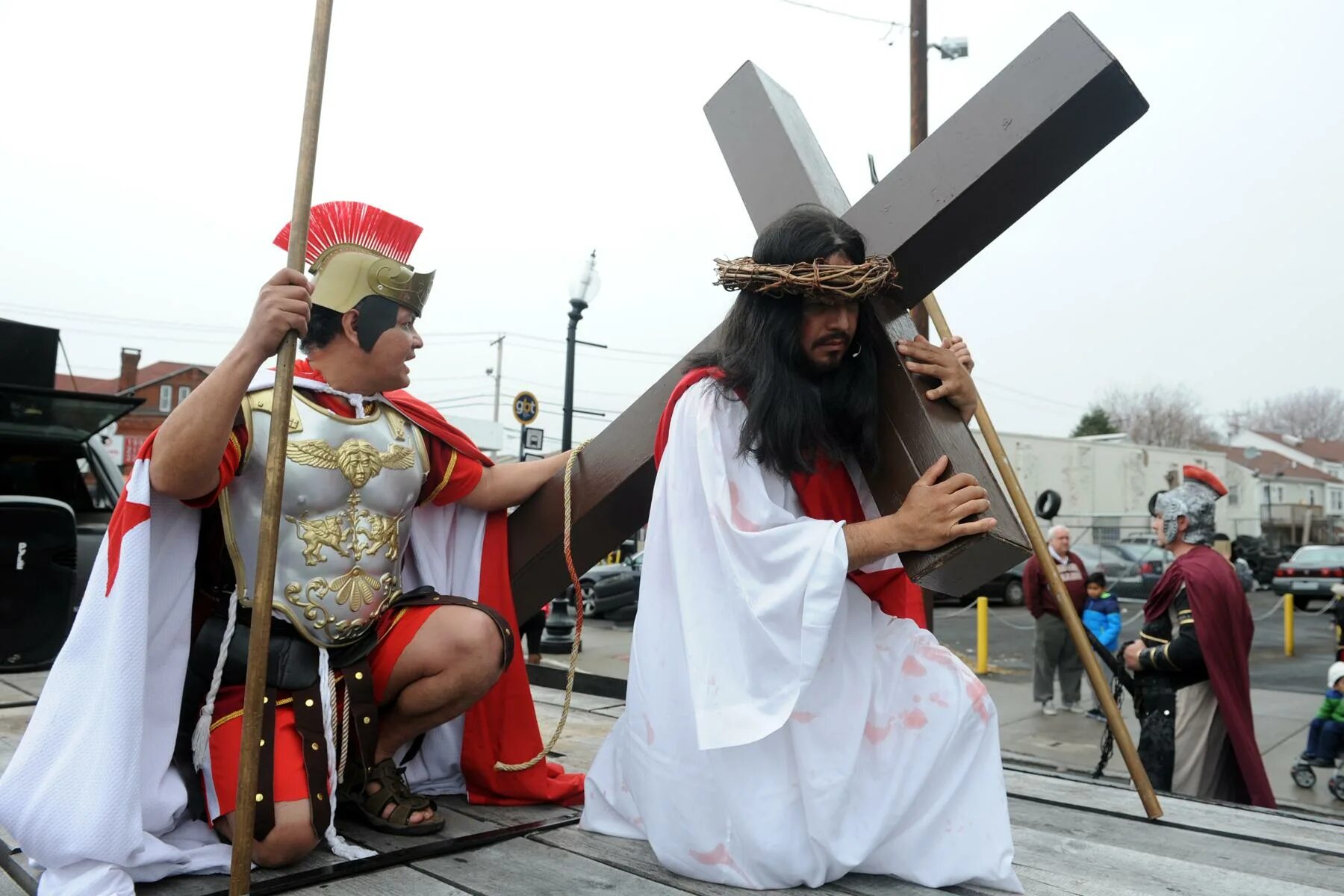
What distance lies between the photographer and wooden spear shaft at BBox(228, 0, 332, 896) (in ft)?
5.84

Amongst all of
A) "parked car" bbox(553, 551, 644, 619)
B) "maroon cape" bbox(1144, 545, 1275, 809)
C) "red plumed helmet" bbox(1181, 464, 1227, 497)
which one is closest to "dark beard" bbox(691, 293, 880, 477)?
"maroon cape" bbox(1144, 545, 1275, 809)

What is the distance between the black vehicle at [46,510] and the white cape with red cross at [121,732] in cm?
331

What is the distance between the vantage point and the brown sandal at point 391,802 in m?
2.41

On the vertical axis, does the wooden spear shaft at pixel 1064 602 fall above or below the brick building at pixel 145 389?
below

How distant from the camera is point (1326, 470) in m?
61.3

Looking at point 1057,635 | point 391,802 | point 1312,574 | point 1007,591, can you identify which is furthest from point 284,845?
point 1312,574

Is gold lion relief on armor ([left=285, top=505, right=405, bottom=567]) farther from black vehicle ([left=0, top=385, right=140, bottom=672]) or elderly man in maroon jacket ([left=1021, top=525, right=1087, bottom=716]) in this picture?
elderly man in maroon jacket ([left=1021, top=525, right=1087, bottom=716])

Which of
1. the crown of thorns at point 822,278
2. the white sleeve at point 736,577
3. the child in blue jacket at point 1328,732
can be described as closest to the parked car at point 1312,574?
the child in blue jacket at point 1328,732

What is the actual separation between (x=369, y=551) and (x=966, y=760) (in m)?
1.50

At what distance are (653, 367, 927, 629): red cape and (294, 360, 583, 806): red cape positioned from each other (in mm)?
702

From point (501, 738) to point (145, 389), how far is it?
3889cm

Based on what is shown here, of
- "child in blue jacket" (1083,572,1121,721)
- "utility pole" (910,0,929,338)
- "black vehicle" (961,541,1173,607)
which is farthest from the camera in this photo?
"black vehicle" (961,541,1173,607)

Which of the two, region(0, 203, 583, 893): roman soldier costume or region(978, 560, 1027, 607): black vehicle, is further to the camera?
region(978, 560, 1027, 607): black vehicle

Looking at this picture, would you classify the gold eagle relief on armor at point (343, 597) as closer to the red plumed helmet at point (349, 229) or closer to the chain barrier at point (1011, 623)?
the red plumed helmet at point (349, 229)
